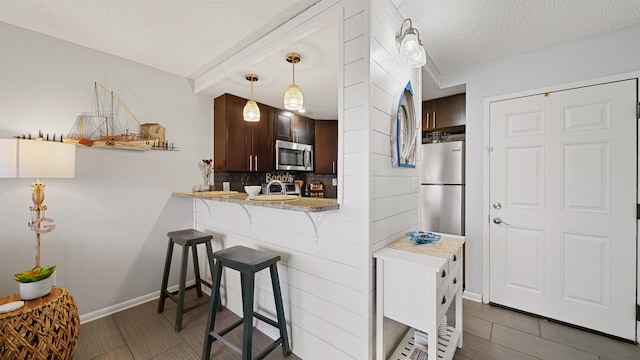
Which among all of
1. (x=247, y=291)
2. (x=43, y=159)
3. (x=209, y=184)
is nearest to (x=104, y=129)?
(x=43, y=159)

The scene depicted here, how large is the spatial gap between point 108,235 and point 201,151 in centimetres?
125

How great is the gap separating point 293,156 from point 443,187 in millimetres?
2219

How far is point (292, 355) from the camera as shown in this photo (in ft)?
6.01

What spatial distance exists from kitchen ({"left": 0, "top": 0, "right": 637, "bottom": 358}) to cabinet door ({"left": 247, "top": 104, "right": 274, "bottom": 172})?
550 mm

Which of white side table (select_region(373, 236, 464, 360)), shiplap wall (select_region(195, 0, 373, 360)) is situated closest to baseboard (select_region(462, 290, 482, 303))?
white side table (select_region(373, 236, 464, 360))

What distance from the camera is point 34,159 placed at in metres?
1.65

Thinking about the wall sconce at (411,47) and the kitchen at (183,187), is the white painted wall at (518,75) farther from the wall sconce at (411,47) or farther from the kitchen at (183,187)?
the wall sconce at (411,47)

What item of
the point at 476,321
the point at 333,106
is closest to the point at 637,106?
the point at 476,321

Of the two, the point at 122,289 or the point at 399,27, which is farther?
the point at 122,289

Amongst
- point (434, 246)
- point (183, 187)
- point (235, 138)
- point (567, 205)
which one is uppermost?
point (235, 138)

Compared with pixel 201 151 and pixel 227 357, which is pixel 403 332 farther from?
pixel 201 151

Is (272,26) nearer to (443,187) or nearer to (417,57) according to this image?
(417,57)

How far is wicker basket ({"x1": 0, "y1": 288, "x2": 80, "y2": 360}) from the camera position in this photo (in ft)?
4.58

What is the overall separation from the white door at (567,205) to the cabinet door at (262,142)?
2721 mm
